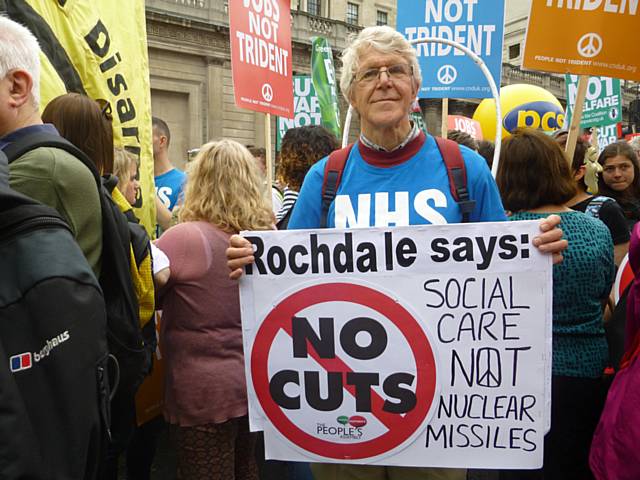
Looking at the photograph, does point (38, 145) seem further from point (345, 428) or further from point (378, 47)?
point (345, 428)

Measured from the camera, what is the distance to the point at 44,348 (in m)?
1.01

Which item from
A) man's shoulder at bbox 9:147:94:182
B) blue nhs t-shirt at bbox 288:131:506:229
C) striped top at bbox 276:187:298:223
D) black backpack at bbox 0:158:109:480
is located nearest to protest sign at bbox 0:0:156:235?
striped top at bbox 276:187:298:223

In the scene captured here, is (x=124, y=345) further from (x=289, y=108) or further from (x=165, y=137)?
(x=289, y=108)

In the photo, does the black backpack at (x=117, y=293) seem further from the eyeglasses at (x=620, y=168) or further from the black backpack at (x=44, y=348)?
the eyeglasses at (x=620, y=168)

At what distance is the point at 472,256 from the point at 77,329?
3.63 ft

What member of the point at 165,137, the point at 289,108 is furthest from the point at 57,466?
the point at 289,108

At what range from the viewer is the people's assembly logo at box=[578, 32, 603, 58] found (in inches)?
136

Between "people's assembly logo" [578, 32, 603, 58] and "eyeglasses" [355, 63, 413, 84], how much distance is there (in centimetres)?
210

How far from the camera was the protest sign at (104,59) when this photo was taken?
8.79ft

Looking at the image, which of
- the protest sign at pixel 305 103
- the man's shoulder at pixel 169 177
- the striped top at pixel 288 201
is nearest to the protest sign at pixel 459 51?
the striped top at pixel 288 201

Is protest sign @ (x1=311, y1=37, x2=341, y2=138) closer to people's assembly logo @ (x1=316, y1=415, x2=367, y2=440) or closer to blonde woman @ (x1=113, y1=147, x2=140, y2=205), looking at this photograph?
blonde woman @ (x1=113, y1=147, x2=140, y2=205)

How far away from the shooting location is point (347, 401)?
1.76 meters

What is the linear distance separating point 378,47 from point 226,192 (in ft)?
3.17

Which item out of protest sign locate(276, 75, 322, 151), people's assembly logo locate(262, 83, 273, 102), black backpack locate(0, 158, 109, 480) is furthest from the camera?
protest sign locate(276, 75, 322, 151)
